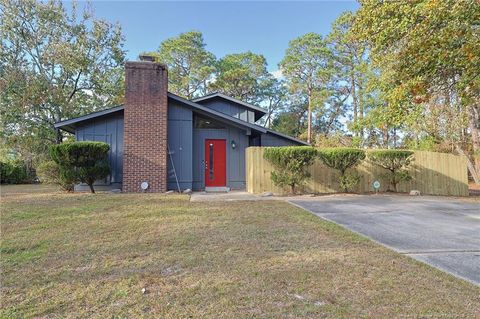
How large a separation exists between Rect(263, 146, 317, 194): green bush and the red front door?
9.25 ft

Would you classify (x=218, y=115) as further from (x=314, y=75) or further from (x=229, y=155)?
(x=314, y=75)

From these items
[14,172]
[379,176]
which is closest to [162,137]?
[379,176]

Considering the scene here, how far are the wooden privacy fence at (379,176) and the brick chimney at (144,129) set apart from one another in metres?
3.24

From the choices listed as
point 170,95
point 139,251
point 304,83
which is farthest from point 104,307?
point 304,83

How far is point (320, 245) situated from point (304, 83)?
85.3 feet

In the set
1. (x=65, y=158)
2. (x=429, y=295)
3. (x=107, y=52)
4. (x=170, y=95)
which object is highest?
(x=107, y=52)

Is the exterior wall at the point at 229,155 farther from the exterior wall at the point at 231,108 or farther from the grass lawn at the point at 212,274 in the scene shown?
the grass lawn at the point at 212,274

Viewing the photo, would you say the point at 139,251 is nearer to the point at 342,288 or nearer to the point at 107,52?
the point at 342,288

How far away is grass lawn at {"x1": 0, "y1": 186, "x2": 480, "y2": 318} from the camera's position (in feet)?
7.56

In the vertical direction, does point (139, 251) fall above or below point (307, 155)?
below

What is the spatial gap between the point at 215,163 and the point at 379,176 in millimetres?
6511

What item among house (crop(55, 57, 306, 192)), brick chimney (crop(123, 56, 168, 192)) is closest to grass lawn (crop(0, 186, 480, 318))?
brick chimney (crop(123, 56, 168, 192))

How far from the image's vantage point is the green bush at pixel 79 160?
360 inches

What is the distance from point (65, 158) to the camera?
9172 millimetres
